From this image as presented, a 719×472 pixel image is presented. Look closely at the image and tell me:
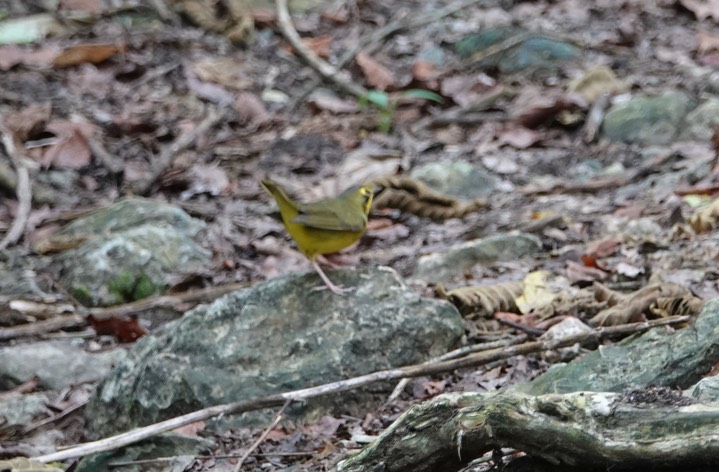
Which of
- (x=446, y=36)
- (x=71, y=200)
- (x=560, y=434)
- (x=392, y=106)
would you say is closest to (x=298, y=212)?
(x=560, y=434)

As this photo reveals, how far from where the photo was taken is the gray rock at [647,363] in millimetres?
3016

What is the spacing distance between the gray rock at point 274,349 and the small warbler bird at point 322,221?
28 cm

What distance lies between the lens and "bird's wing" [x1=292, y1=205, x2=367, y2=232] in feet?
14.0

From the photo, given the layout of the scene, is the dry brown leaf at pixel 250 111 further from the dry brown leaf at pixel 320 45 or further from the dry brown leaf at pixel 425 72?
the dry brown leaf at pixel 425 72

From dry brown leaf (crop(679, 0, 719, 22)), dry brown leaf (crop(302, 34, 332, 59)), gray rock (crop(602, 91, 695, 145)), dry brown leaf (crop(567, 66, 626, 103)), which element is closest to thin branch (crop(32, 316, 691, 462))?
gray rock (crop(602, 91, 695, 145))

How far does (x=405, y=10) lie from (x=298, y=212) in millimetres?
7815

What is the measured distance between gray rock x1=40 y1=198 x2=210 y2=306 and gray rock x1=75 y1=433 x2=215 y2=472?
2533mm

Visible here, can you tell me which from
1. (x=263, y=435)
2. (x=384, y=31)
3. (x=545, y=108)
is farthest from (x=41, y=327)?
(x=384, y=31)

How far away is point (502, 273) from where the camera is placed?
5113mm

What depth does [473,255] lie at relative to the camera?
5.33m

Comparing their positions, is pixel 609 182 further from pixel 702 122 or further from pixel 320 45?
pixel 320 45

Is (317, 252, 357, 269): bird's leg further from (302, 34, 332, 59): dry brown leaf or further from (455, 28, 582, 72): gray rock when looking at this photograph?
(302, 34, 332, 59): dry brown leaf

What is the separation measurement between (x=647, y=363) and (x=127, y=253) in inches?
155

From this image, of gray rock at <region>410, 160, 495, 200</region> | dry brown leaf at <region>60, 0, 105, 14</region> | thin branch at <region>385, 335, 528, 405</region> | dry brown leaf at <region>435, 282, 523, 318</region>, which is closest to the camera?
thin branch at <region>385, 335, 528, 405</region>
